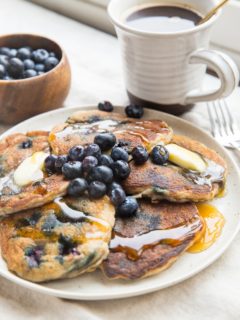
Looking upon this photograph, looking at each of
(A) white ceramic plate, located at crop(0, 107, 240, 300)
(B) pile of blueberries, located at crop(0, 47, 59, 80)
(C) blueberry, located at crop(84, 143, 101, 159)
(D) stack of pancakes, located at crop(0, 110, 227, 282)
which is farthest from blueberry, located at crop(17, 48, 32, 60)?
(A) white ceramic plate, located at crop(0, 107, 240, 300)

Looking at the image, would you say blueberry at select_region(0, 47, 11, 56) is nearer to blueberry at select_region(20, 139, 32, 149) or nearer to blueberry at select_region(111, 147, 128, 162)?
blueberry at select_region(20, 139, 32, 149)

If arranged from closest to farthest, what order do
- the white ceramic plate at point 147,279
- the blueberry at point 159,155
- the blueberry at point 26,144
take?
the white ceramic plate at point 147,279 < the blueberry at point 159,155 < the blueberry at point 26,144

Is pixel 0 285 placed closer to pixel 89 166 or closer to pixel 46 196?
pixel 46 196

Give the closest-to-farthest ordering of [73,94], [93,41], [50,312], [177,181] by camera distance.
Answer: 1. [50,312]
2. [177,181]
3. [73,94]
4. [93,41]

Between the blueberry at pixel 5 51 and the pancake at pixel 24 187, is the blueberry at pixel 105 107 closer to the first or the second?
the pancake at pixel 24 187

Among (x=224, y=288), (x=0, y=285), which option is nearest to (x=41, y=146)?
(x=0, y=285)

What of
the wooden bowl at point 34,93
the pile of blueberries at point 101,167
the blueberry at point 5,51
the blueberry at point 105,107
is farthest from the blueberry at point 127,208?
the blueberry at point 5,51
